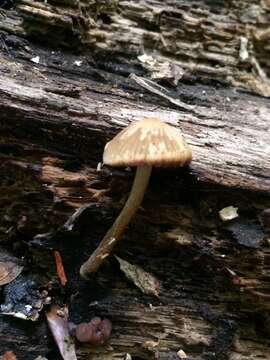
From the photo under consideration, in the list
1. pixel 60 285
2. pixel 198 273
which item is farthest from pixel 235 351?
pixel 60 285

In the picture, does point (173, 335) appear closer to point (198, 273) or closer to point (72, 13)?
point (198, 273)

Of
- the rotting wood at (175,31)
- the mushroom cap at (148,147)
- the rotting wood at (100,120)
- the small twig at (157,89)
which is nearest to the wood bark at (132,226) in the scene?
the rotting wood at (100,120)

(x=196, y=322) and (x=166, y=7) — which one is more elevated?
(x=166, y=7)

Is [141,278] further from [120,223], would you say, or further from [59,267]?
[59,267]

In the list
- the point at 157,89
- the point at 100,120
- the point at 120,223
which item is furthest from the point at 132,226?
the point at 157,89

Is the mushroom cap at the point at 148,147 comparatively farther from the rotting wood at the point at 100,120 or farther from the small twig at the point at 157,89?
the small twig at the point at 157,89

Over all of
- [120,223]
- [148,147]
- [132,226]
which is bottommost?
[132,226]
